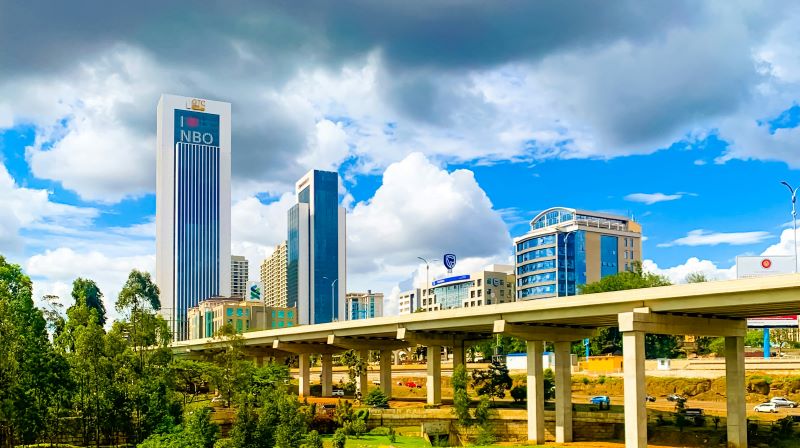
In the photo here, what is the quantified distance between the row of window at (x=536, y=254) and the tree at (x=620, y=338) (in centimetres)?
4185

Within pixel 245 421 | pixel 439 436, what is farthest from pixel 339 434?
pixel 439 436

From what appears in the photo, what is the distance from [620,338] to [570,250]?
2044 inches

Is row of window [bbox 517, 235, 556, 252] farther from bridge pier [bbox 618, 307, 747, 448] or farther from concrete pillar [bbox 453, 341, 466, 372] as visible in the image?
bridge pier [bbox 618, 307, 747, 448]

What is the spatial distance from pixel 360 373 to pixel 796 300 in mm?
65580

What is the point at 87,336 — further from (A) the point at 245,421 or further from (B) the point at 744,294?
(B) the point at 744,294

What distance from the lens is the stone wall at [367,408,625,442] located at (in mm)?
66250

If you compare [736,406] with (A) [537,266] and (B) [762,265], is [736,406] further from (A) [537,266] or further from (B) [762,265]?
(A) [537,266]

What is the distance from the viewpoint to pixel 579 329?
67750 mm

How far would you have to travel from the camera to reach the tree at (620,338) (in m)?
124

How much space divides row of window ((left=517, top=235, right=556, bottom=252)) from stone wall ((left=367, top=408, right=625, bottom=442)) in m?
113

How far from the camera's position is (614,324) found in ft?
214

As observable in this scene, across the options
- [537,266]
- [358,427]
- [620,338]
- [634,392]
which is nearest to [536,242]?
[537,266]

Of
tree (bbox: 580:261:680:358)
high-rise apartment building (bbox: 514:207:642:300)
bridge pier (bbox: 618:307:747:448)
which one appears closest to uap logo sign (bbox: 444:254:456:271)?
tree (bbox: 580:261:680:358)

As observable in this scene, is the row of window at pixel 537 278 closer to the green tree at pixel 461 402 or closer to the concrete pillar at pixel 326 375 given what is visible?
the concrete pillar at pixel 326 375
